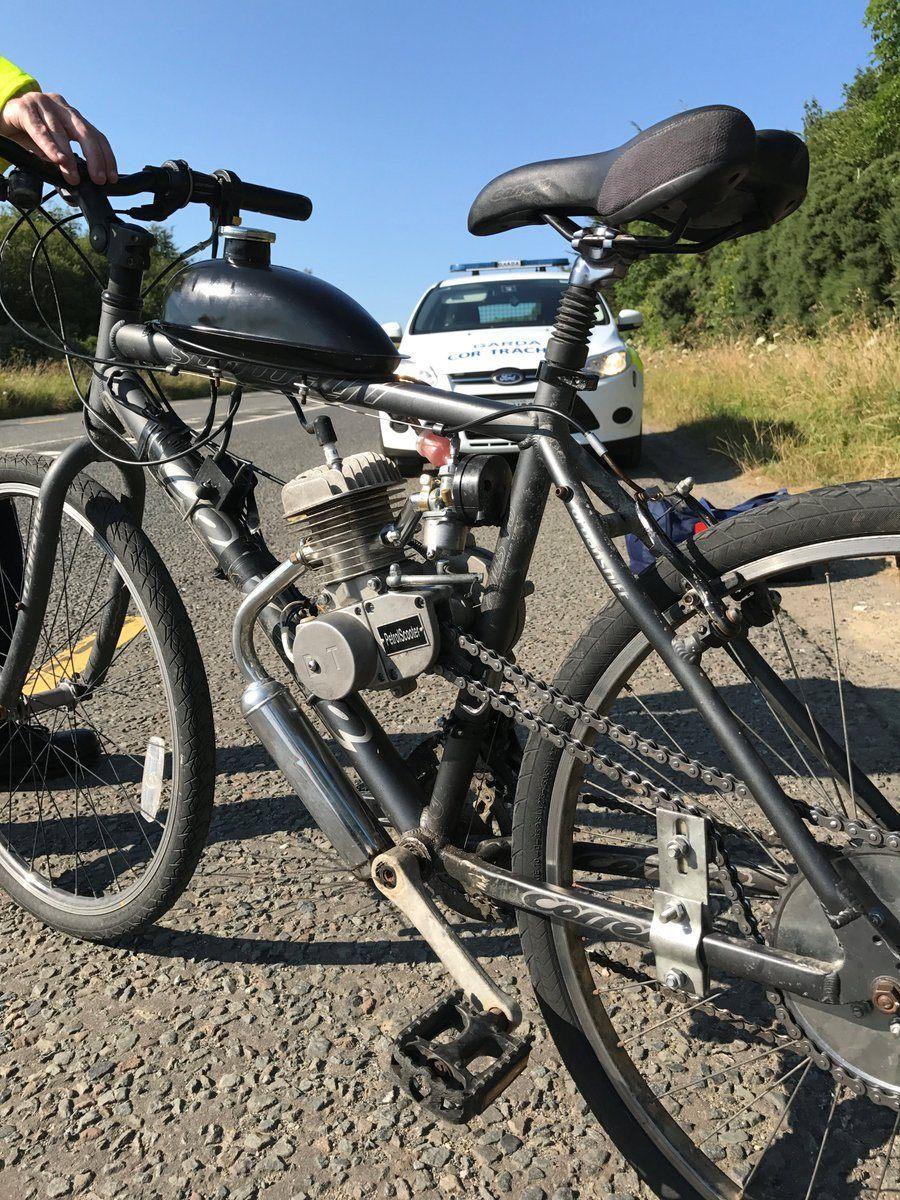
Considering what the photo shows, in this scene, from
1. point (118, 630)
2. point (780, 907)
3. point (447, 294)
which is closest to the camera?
point (780, 907)

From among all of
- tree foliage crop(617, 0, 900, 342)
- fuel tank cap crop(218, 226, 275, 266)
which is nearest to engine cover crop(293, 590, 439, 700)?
fuel tank cap crop(218, 226, 275, 266)

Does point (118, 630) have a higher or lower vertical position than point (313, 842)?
higher

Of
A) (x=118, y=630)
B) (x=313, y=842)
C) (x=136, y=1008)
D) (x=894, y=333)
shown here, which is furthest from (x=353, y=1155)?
(x=894, y=333)

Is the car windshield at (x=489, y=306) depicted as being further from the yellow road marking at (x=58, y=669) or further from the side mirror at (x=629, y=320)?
the yellow road marking at (x=58, y=669)

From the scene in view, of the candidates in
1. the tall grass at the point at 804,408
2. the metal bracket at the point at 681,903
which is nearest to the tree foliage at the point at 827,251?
the tall grass at the point at 804,408

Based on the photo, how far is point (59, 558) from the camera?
8.57 feet

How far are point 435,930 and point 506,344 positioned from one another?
684 centimetres

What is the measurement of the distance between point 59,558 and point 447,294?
7.57 metres

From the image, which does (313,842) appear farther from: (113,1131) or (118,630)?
(113,1131)

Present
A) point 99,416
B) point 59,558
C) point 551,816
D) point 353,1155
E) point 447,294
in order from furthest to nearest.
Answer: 1. point 447,294
2. point 59,558
3. point 99,416
4. point 353,1155
5. point 551,816

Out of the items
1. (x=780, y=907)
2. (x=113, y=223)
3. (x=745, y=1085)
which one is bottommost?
(x=745, y=1085)

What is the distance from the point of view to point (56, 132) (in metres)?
2.06

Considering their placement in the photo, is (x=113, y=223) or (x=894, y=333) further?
(x=894, y=333)

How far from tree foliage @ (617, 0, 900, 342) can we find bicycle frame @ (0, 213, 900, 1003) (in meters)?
13.4
